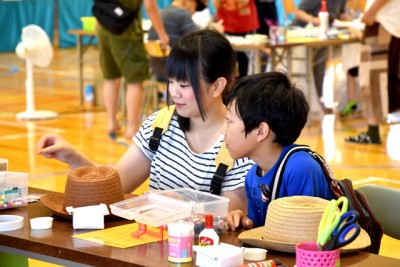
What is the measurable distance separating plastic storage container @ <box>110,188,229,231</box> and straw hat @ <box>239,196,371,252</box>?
0.79 ft

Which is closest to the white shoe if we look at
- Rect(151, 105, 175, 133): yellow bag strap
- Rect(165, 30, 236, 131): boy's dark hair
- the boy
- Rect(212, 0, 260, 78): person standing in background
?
Rect(212, 0, 260, 78): person standing in background

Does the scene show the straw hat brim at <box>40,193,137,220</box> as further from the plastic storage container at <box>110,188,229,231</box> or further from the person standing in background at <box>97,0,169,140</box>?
the person standing in background at <box>97,0,169,140</box>

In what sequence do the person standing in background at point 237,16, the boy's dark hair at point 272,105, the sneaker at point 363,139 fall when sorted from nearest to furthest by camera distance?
1. the boy's dark hair at point 272,105
2. the sneaker at point 363,139
3. the person standing in background at point 237,16

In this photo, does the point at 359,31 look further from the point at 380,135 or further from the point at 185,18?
the point at 185,18

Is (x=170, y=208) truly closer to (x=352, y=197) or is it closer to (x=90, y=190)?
(x=90, y=190)

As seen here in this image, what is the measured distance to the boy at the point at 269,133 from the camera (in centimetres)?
262

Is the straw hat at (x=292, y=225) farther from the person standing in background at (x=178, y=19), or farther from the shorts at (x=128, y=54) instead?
the person standing in background at (x=178, y=19)

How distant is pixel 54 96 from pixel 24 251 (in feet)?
29.3

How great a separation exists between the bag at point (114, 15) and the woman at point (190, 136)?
4.34m

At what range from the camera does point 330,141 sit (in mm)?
7977

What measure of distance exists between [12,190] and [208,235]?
870 millimetres

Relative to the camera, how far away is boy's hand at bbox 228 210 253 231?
257 cm

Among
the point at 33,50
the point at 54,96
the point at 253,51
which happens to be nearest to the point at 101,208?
the point at 253,51

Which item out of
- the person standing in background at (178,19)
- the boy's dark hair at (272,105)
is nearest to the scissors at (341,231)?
the boy's dark hair at (272,105)
